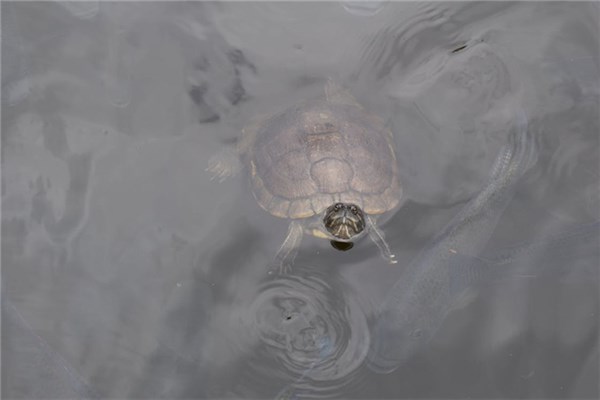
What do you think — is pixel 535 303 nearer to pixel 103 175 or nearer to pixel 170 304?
pixel 170 304

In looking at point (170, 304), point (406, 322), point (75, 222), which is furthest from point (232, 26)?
point (406, 322)

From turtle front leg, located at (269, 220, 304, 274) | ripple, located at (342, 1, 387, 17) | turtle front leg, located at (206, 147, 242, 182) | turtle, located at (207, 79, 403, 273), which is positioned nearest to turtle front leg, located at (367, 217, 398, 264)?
turtle, located at (207, 79, 403, 273)

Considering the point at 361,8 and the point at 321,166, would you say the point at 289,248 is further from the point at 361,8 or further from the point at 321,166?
the point at 361,8

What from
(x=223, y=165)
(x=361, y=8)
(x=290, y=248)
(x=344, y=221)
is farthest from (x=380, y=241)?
(x=361, y=8)

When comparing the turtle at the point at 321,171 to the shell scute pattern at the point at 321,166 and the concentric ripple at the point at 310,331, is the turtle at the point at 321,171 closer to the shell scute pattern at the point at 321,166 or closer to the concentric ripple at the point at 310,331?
the shell scute pattern at the point at 321,166

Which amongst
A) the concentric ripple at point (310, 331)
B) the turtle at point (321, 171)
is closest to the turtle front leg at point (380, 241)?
the turtle at point (321, 171)
